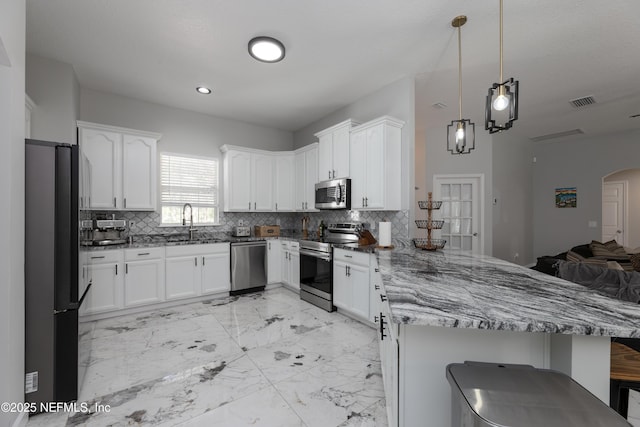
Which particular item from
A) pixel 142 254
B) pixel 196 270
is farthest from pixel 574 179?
pixel 142 254

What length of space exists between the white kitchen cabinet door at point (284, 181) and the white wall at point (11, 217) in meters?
3.53

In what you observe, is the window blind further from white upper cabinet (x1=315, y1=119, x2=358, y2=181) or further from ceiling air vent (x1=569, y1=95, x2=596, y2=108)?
ceiling air vent (x1=569, y1=95, x2=596, y2=108)

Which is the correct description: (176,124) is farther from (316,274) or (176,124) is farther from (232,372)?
(232,372)

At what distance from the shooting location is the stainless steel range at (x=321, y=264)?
3559 mm

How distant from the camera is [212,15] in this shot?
2.33 metres

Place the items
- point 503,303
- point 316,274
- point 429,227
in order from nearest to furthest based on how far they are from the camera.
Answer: point 503,303 < point 429,227 < point 316,274

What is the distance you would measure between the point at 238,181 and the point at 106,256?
7.04 feet

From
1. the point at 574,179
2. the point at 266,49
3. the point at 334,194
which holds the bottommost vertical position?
the point at 334,194

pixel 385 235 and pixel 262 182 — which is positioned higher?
pixel 262 182

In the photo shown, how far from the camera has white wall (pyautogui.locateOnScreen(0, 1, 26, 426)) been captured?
58.7 inches

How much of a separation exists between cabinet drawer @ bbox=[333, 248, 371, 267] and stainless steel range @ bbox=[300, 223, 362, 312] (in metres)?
0.12

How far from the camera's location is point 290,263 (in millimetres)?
4434

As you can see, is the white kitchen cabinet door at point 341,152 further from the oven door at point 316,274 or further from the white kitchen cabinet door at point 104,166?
the white kitchen cabinet door at point 104,166

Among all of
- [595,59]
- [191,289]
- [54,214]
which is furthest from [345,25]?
[191,289]
